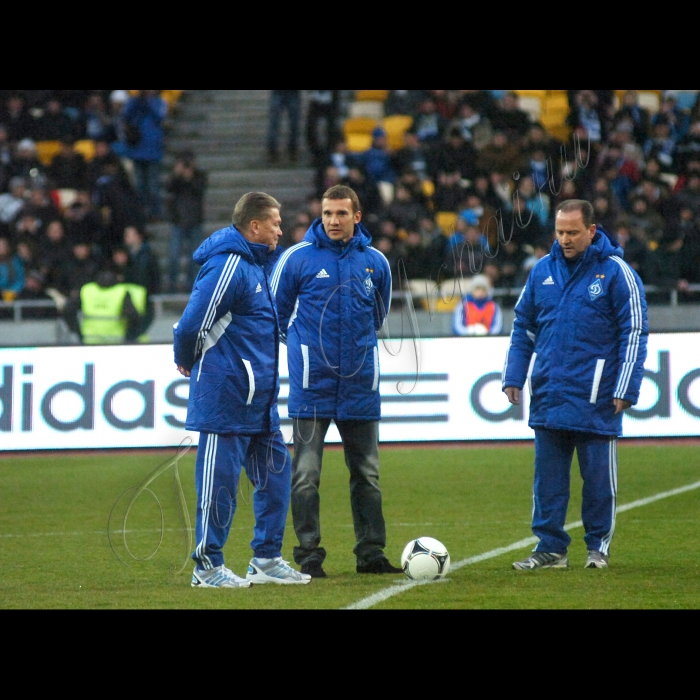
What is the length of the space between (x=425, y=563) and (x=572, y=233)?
1.90m

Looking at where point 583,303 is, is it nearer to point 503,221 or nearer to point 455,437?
point 455,437

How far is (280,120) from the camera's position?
67.4ft

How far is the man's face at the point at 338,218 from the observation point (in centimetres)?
666

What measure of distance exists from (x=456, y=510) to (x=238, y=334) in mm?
3759

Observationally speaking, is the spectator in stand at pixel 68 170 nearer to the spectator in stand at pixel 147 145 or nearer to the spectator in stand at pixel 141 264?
the spectator in stand at pixel 147 145

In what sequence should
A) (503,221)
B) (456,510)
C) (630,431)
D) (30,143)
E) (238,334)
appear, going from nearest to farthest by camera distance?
(238,334) < (456,510) < (630,431) < (503,221) < (30,143)

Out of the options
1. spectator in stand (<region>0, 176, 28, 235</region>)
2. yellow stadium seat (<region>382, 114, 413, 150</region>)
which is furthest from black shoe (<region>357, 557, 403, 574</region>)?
yellow stadium seat (<region>382, 114, 413, 150</region>)

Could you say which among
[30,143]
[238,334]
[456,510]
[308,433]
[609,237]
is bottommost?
[456,510]

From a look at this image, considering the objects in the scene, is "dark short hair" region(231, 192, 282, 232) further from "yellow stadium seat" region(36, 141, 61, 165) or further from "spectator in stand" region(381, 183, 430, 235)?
"yellow stadium seat" region(36, 141, 61, 165)

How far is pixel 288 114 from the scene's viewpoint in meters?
20.2

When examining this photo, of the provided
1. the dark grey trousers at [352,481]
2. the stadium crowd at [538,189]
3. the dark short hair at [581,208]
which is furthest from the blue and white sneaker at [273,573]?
the stadium crowd at [538,189]

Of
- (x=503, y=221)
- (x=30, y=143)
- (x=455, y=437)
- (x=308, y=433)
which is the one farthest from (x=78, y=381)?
(x=30, y=143)

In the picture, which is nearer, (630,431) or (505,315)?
(630,431)

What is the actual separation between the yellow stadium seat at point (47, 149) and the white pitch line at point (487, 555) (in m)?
13.5
